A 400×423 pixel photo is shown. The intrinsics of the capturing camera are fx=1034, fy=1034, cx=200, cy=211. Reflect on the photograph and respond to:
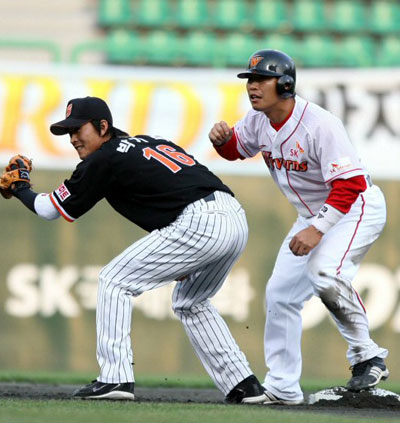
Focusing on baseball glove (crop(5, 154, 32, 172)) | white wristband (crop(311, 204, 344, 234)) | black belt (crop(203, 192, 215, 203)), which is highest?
baseball glove (crop(5, 154, 32, 172))

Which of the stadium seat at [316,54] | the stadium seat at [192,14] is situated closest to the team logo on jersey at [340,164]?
the stadium seat at [316,54]

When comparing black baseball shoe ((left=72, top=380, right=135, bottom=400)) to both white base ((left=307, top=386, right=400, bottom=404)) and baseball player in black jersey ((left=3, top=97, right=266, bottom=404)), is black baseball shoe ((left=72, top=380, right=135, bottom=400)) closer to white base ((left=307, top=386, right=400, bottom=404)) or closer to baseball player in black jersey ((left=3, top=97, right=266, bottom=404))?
baseball player in black jersey ((left=3, top=97, right=266, bottom=404))

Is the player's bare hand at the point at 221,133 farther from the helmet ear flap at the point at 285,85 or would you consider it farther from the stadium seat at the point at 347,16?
the stadium seat at the point at 347,16

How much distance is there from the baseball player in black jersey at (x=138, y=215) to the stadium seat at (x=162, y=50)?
7.18m

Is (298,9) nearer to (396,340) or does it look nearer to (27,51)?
(27,51)

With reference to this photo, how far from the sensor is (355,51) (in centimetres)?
1327

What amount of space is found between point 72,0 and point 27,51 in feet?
3.47

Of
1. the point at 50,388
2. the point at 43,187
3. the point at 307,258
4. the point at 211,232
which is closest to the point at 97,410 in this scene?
the point at 211,232

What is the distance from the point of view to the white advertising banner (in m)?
8.61

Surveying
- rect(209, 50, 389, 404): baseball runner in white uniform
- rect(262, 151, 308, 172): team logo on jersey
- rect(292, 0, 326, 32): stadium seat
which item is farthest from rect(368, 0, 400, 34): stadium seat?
rect(262, 151, 308, 172): team logo on jersey

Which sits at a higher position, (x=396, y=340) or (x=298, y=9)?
(x=298, y=9)

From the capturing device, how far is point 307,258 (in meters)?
5.77

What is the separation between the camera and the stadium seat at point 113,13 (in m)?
13.3

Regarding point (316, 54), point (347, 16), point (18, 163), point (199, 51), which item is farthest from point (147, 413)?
point (347, 16)
